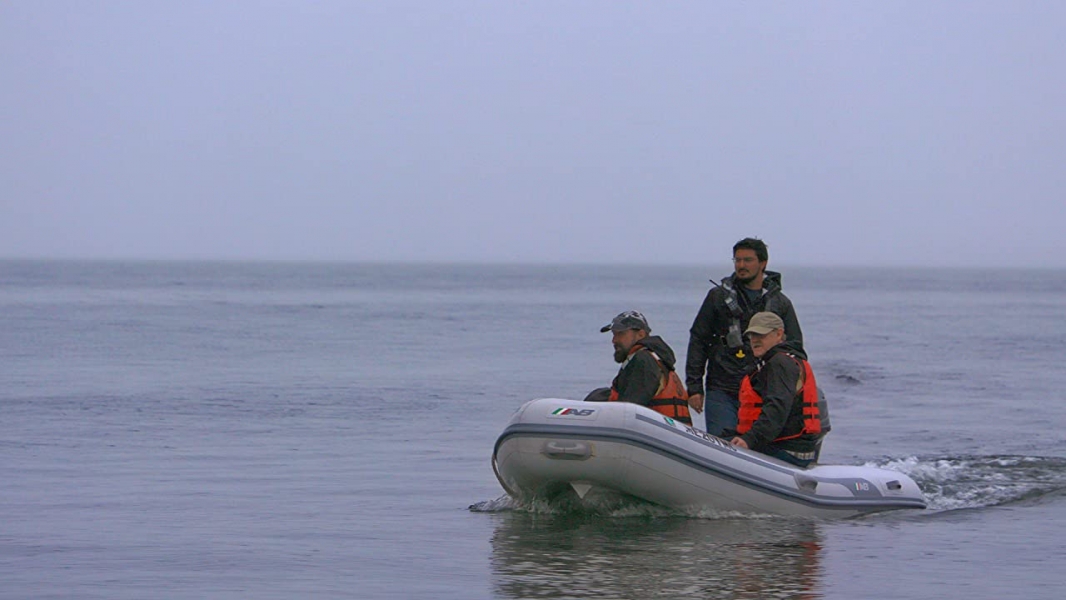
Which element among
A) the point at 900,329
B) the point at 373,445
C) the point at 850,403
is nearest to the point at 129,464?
the point at 373,445

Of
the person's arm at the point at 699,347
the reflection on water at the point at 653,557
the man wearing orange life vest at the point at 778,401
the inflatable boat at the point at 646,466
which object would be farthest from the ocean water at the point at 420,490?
the person's arm at the point at 699,347

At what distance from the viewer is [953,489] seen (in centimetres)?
1083

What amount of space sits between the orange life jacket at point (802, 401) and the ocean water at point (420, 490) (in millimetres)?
587

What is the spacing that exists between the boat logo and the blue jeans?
92 centimetres

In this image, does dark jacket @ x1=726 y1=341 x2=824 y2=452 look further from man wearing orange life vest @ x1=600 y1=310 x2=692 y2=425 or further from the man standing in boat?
man wearing orange life vest @ x1=600 y1=310 x2=692 y2=425

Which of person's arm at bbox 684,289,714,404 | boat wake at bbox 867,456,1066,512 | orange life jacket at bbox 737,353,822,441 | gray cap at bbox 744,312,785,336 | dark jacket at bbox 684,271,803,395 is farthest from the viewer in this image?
boat wake at bbox 867,456,1066,512

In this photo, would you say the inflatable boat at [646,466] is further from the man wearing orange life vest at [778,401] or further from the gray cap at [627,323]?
the gray cap at [627,323]

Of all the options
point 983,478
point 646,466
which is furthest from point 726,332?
point 983,478

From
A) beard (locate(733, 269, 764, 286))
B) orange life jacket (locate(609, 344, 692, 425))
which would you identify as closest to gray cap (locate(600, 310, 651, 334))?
orange life jacket (locate(609, 344, 692, 425))

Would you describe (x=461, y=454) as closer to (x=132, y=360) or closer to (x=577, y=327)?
(x=132, y=360)

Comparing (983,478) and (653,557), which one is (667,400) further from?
(983,478)

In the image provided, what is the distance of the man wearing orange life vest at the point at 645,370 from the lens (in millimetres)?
8648

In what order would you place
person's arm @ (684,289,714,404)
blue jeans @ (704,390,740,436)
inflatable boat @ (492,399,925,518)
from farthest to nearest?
blue jeans @ (704,390,740,436) → person's arm @ (684,289,714,404) → inflatable boat @ (492,399,925,518)

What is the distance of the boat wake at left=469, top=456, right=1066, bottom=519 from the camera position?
29.7ft
